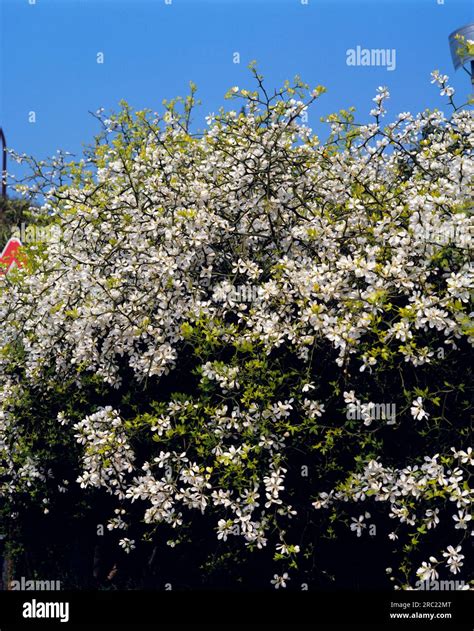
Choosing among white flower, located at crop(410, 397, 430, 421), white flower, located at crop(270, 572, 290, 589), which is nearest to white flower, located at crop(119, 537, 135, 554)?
white flower, located at crop(270, 572, 290, 589)

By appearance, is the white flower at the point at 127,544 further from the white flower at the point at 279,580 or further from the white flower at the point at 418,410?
the white flower at the point at 418,410

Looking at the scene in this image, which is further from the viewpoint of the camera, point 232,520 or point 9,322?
point 9,322

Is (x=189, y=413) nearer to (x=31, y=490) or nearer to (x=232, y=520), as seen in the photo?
(x=232, y=520)

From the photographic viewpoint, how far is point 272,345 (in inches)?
239

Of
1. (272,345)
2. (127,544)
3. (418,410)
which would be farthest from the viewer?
(127,544)

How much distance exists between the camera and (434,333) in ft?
18.9

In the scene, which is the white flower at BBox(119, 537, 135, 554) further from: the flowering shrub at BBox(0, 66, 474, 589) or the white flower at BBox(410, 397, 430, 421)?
the white flower at BBox(410, 397, 430, 421)

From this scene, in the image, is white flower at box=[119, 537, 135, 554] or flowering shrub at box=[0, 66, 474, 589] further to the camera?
white flower at box=[119, 537, 135, 554]

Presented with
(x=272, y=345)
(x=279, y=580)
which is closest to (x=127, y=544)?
(x=279, y=580)

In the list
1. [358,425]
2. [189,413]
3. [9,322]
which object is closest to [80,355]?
[189,413]

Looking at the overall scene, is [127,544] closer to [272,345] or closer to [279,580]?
[279,580]

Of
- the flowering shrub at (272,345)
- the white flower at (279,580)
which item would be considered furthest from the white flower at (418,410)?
the white flower at (279,580)

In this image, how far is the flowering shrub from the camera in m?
5.79

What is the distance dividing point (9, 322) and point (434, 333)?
4490 mm
